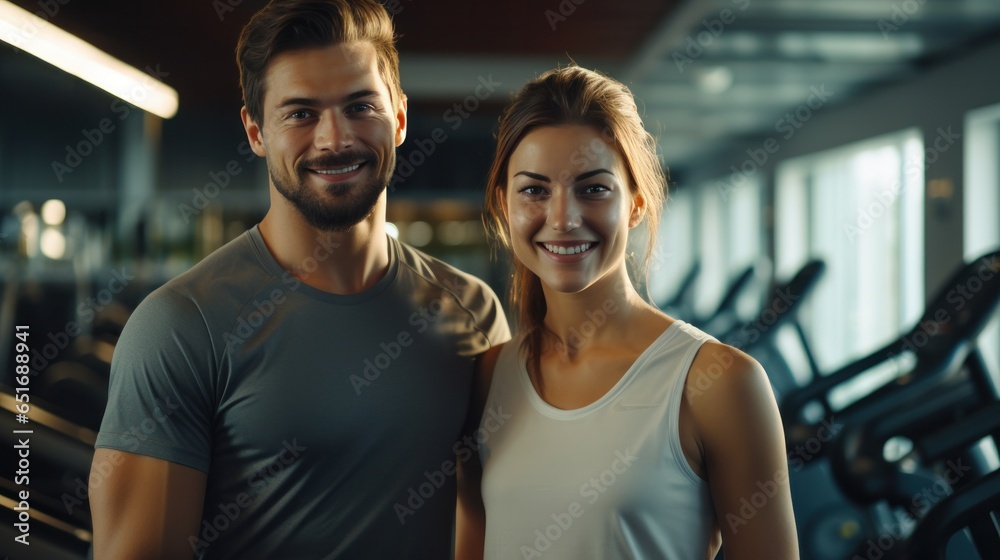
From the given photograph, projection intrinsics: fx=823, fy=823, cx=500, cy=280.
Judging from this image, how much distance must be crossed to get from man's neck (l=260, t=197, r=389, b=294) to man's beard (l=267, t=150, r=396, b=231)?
3 cm

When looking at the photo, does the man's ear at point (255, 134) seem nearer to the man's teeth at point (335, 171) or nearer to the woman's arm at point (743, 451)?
the man's teeth at point (335, 171)

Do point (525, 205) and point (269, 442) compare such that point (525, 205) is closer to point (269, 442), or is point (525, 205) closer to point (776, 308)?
point (269, 442)

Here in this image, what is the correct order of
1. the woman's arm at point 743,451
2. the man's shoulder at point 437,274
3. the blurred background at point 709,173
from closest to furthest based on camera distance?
1. the woman's arm at point 743,451
2. the man's shoulder at point 437,274
3. the blurred background at point 709,173

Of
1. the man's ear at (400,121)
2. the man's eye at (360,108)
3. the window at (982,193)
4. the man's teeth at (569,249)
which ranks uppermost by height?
the window at (982,193)

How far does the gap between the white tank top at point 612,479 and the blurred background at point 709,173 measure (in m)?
0.55

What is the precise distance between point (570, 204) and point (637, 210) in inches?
7.4

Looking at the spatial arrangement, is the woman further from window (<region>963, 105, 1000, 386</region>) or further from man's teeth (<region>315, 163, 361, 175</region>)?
window (<region>963, 105, 1000, 386</region>)

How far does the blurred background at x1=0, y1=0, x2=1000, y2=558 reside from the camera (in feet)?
9.04

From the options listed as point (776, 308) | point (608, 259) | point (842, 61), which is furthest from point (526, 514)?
point (842, 61)

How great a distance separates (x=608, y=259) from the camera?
1388mm

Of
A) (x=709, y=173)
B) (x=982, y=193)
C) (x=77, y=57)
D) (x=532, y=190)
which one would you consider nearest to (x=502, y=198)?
(x=532, y=190)

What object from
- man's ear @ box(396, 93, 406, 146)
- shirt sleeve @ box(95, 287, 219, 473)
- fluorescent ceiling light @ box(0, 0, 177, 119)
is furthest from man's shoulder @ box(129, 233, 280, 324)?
fluorescent ceiling light @ box(0, 0, 177, 119)

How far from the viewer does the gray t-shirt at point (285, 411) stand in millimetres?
1348

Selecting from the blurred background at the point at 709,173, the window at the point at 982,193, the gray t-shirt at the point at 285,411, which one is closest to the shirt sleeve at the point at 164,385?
the gray t-shirt at the point at 285,411
